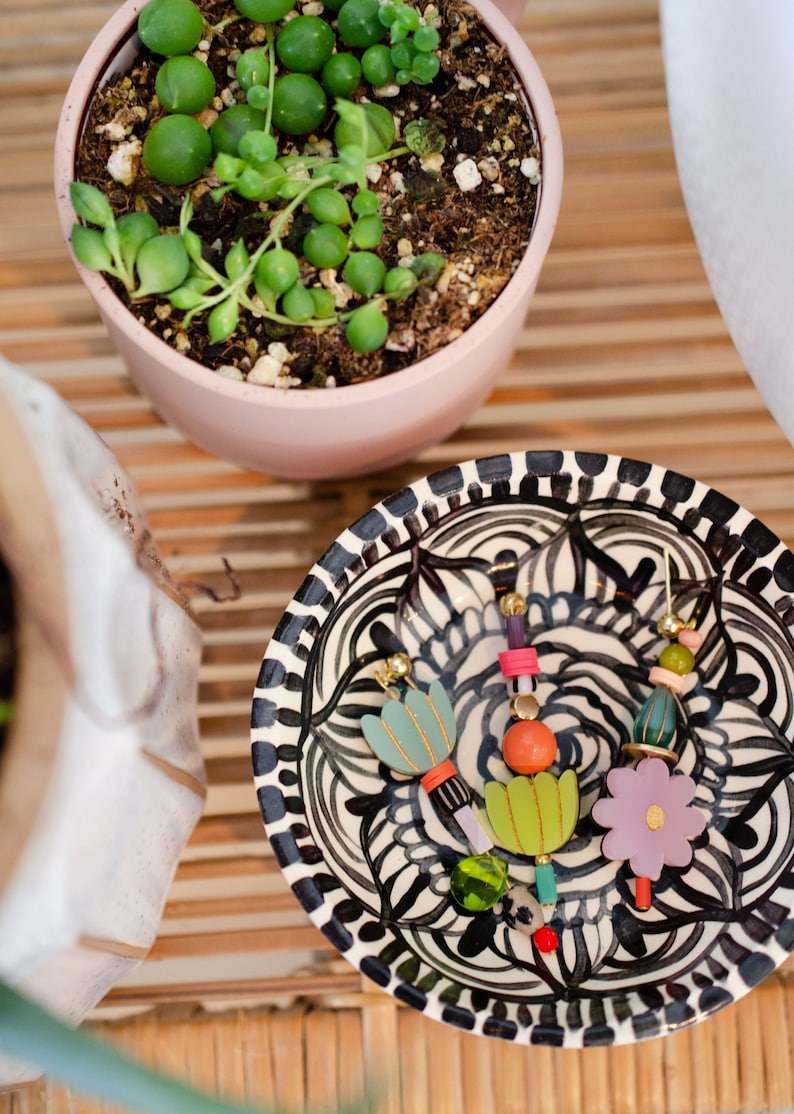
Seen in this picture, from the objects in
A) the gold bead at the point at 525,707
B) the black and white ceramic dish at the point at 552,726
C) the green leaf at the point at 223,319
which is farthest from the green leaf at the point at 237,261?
the gold bead at the point at 525,707

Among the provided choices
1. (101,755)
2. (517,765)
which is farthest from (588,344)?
(101,755)

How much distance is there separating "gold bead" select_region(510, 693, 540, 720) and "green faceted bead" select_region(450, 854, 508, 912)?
7 cm

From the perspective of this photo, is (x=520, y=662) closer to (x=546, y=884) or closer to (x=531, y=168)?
(x=546, y=884)

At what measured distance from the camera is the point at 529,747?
458 millimetres

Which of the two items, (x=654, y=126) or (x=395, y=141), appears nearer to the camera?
(x=395, y=141)

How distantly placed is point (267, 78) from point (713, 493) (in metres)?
0.27

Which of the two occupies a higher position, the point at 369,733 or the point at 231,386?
the point at 231,386

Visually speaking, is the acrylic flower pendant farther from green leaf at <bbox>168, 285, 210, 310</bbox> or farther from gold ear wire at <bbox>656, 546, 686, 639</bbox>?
green leaf at <bbox>168, 285, 210, 310</bbox>

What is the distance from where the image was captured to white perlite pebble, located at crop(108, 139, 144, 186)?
1.39 ft

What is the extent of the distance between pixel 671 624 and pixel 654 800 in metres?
0.08

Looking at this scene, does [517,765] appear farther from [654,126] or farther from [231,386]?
[654,126]

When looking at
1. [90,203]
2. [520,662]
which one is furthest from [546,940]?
[90,203]

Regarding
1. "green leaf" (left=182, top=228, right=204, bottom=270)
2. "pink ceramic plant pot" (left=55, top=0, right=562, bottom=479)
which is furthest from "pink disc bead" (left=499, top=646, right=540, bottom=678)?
"green leaf" (left=182, top=228, right=204, bottom=270)

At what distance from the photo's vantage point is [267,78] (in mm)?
419
